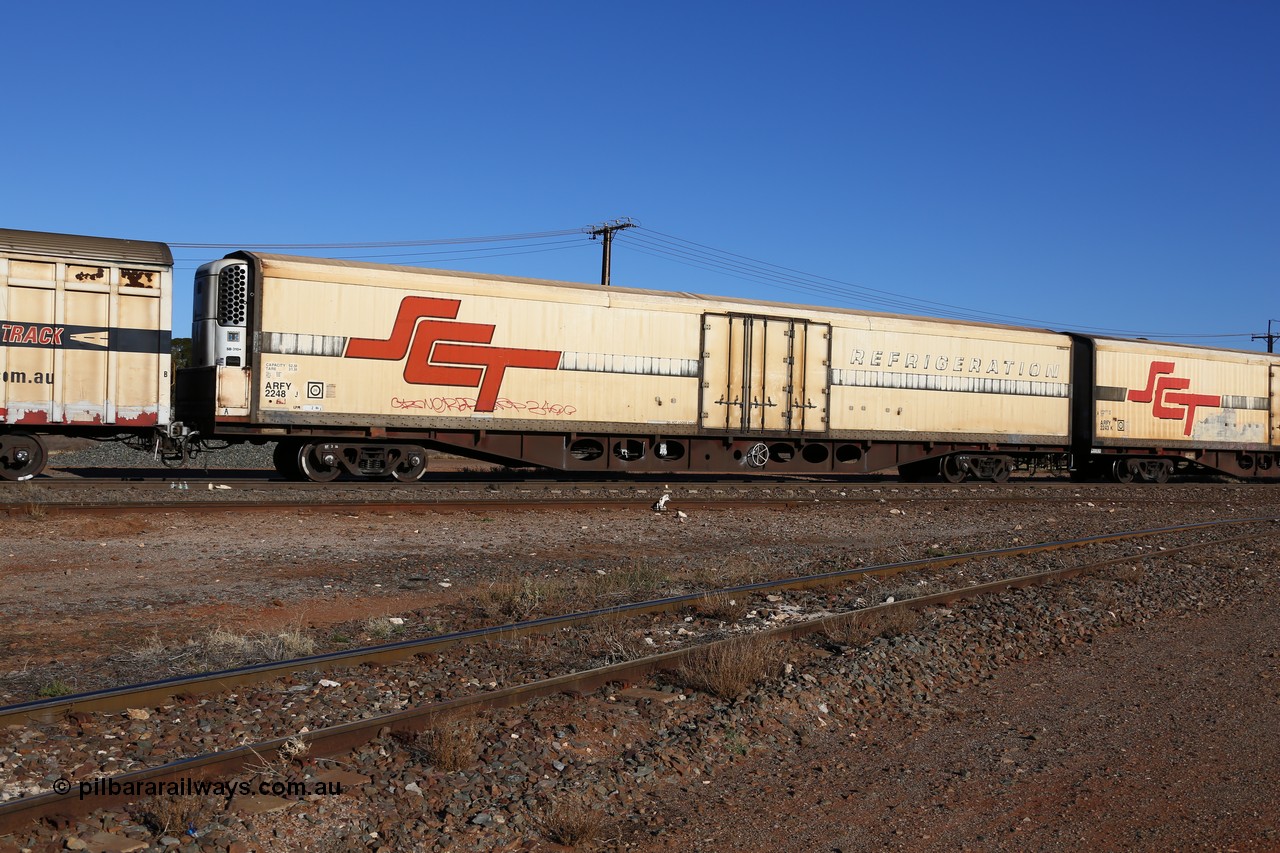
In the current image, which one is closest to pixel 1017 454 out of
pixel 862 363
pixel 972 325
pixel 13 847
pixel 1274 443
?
pixel 972 325

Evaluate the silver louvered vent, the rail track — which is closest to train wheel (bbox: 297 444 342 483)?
the rail track

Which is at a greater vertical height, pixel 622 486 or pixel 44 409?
pixel 44 409

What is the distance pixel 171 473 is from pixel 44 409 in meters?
6.75

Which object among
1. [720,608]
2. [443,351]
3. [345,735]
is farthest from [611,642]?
[443,351]

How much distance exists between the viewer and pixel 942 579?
10.6 metres

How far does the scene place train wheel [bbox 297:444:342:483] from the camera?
55.7 ft

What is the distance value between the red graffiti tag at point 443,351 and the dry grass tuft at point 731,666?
438 inches

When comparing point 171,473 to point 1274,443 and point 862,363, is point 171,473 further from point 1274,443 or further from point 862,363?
point 1274,443

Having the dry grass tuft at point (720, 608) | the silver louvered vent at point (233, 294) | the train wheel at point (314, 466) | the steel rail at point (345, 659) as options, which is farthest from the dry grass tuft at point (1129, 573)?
the silver louvered vent at point (233, 294)

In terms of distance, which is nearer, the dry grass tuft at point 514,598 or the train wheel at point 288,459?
the dry grass tuft at point 514,598

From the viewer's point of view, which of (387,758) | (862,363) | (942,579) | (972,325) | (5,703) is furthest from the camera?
(972,325)

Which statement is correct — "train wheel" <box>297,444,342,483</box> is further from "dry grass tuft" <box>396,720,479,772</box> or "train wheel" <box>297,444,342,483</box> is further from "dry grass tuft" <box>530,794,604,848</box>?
"dry grass tuft" <box>530,794,604,848</box>

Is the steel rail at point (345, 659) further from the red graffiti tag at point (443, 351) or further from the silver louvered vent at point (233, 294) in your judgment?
the silver louvered vent at point (233, 294)

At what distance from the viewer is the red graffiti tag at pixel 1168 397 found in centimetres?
2419
